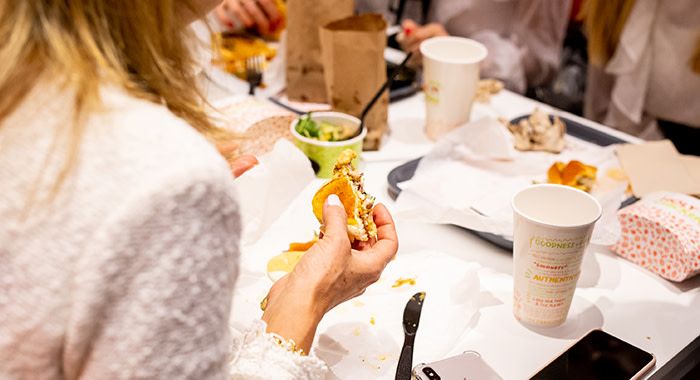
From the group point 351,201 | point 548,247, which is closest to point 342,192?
point 351,201

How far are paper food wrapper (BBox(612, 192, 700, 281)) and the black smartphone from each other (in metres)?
0.24

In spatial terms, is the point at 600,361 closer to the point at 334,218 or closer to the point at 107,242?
the point at 334,218

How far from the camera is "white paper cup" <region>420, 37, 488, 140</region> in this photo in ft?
5.19

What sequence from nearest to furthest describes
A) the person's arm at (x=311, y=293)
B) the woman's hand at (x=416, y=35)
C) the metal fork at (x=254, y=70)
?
the person's arm at (x=311, y=293)
the metal fork at (x=254, y=70)
the woman's hand at (x=416, y=35)

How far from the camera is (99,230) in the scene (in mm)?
575

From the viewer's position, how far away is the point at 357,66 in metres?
1.53

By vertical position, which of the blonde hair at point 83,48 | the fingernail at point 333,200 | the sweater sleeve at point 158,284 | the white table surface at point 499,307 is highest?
the blonde hair at point 83,48

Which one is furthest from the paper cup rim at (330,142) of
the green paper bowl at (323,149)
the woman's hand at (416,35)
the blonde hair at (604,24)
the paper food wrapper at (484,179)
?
the blonde hair at (604,24)

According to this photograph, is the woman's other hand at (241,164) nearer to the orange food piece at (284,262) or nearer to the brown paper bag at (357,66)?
the orange food piece at (284,262)

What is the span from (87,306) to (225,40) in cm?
154

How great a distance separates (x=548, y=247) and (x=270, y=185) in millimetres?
529

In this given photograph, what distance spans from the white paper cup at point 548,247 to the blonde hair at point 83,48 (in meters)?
0.57

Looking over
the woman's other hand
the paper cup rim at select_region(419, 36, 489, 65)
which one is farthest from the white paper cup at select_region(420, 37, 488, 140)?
the woman's other hand

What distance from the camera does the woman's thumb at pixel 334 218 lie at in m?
0.92
